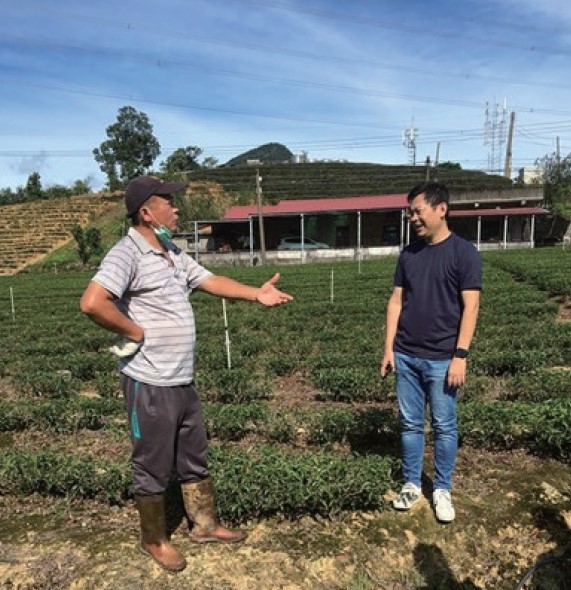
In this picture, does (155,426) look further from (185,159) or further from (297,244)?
(185,159)

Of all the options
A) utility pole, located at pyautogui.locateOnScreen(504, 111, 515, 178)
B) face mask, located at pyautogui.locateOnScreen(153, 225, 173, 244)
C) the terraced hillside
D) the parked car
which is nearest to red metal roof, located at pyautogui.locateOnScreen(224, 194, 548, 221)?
the parked car

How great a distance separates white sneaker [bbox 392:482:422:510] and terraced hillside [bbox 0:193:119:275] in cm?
4888

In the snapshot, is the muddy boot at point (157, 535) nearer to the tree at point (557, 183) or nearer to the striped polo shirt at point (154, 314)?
the striped polo shirt at point (154, 314)

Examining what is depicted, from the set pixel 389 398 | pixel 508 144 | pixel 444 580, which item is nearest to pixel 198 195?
pixel 508 144

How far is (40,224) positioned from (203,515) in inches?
2476

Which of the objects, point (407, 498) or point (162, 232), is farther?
point (407, 498)

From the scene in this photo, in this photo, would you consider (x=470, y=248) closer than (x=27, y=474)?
Yes

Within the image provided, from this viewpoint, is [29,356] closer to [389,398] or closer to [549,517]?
[389,398]

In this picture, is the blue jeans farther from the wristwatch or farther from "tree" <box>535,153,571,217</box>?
"tree" <box>535,153,571,217</box>

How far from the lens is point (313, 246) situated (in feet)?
140

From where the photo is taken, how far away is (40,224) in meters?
60.3

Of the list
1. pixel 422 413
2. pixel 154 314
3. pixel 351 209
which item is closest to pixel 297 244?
pixel 351 209

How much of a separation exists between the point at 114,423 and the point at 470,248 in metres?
4.55

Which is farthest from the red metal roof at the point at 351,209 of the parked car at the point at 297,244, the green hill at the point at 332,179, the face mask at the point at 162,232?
the face mask at the point at 162,232
